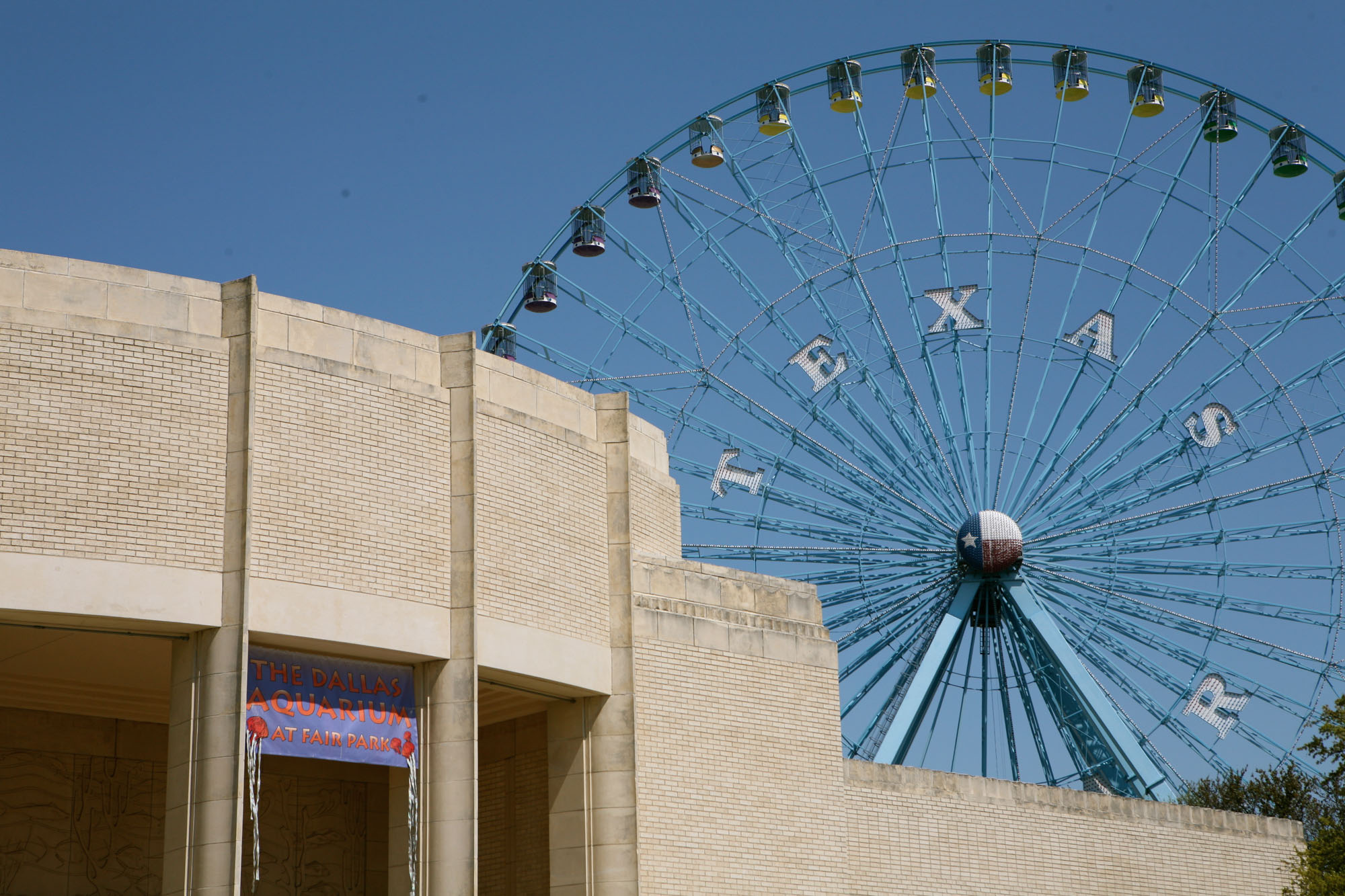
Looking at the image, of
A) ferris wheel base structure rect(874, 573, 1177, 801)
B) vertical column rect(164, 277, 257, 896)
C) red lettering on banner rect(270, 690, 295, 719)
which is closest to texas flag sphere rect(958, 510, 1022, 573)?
ferris wheel base structure rect(874, 573, 1177, 801)

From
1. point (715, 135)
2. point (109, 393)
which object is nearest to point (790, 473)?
point (715, 135)

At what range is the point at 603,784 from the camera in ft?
78.2

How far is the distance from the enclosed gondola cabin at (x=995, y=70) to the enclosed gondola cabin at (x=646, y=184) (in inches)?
286

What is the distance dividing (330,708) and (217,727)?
5.65 feet

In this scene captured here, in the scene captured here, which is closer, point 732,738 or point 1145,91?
point 732,738

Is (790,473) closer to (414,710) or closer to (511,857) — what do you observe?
(511,857)

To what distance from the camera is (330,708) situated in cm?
2198

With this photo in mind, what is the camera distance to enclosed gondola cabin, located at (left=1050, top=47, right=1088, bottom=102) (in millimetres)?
41250

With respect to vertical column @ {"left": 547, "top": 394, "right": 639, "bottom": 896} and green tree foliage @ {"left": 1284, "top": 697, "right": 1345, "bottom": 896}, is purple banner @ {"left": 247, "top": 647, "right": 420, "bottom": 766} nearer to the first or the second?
vertical column @ {"left": 547, "top": 394, "right": 639, "bottom": 896}

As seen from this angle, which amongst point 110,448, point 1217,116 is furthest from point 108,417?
point 1217,116

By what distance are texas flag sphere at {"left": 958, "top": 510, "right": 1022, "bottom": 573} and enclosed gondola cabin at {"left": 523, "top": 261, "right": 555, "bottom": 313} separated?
10177 mm

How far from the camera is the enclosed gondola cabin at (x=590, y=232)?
41500 millimetres

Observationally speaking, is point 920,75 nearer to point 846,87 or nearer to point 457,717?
point 846,87

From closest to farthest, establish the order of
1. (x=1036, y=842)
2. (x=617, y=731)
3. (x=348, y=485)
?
(x=348, y=485)
(x=617, y=731)
(x=1036, y=842)
